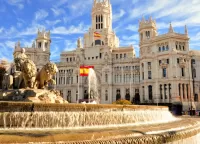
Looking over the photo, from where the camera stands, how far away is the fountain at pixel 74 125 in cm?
935

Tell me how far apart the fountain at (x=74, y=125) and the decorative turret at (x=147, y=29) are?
65.6m

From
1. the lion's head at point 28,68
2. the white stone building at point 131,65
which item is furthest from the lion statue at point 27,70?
the white stone building at point 131,65

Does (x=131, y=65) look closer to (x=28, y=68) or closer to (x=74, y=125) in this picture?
(x=28, y=68)

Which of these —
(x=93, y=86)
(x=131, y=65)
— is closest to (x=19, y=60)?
(x=131, y=65)

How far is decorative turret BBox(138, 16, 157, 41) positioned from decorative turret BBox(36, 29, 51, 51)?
4011 centimetres

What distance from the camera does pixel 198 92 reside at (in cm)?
6900

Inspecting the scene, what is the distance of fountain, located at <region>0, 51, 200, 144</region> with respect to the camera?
30.7 feet

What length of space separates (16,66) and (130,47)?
6745 cm

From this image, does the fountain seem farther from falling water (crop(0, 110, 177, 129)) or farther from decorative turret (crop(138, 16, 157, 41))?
decorative turret (crop(138, 16, 157, 41))

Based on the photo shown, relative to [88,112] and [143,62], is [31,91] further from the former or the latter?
[143,62]

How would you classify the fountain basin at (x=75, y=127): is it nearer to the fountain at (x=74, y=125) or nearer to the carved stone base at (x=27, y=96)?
the fountain at (x=74, y=125)

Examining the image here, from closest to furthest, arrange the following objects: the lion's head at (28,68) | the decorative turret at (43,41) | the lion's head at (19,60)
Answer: the lion's head at (28,68)
the lion's head at (19,60)
the decorative turret at (43,41)

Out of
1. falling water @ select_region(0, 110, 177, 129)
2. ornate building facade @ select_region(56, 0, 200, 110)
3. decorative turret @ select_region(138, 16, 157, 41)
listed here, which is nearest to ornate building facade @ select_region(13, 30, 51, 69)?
ornate building facade @ select_region(56, 0, 200, 110)

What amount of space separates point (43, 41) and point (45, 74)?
7751cm
